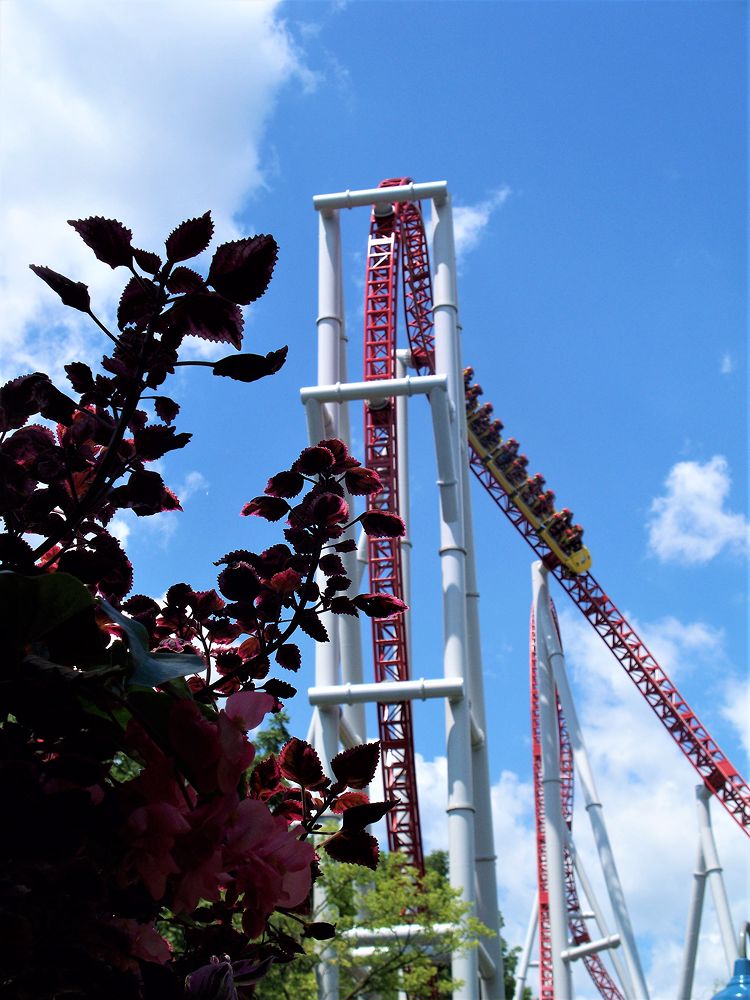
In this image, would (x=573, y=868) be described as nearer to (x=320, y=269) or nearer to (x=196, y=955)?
(x=320, y=269)

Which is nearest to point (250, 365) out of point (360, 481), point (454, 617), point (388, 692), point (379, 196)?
point (360, 481)

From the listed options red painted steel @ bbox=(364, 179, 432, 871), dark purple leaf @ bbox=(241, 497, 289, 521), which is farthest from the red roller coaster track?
dark purple leaf @ bbox=(241, 497, 289, 521)

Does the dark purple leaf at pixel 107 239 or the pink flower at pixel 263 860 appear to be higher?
the dark purple leaf at pixel 107 239

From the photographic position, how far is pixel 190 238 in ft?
3.25

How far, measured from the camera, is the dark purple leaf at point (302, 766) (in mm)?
1179

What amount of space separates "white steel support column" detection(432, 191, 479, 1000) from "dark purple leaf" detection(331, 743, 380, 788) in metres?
10.6

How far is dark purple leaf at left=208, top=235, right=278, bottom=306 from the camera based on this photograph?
3.25 ft

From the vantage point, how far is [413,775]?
49.9 feet

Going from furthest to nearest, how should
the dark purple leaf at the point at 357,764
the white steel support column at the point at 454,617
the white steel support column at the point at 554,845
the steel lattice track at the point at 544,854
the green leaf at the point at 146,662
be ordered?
the steel lattice track at the point at 544,854 → the white steel support column at the point at 554,845 → the white steel support column at the point at 454,617 → the dark purple leaf at the point at 357,764 → the green leaf at the point at 146,662

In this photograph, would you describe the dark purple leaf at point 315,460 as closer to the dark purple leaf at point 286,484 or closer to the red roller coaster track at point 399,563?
the dark purple leaf at point 286,484

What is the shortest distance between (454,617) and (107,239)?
454 inches

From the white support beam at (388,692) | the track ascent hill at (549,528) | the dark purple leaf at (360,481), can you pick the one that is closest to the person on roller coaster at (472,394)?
the track ascent hill at (549,528)

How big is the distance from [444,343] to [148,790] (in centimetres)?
1373

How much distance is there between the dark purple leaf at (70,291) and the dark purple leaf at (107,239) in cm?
4
